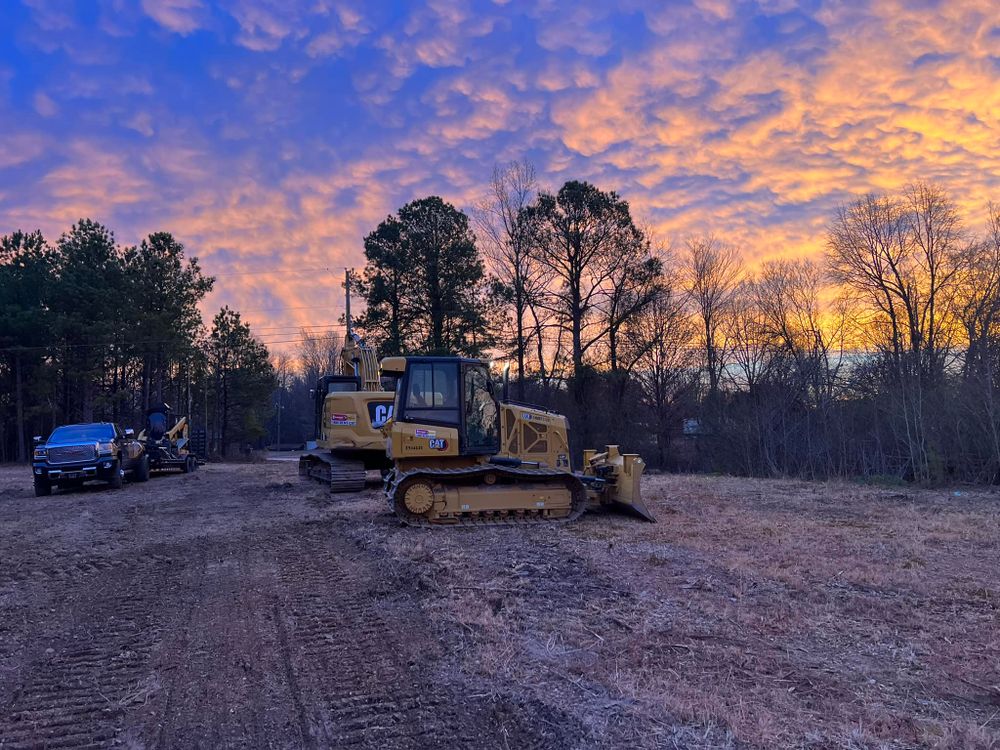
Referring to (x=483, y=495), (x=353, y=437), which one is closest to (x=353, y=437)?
(x=353, y=437)

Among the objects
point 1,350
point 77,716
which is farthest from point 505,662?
point 1,350

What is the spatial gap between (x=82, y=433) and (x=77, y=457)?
103 cm

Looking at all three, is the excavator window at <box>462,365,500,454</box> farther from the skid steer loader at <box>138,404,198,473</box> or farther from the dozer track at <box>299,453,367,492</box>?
the skid steer loader at <box>138,404,198,473</box>

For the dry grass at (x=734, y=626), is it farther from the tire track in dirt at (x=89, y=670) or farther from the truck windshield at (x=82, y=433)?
the truck windshield at (x=82, y=433)

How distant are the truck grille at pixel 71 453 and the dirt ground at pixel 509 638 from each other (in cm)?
914

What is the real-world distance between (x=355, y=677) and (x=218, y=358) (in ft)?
178

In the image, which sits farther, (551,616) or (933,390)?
(933,390)

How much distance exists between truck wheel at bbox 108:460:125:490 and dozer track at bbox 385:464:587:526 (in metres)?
11.7

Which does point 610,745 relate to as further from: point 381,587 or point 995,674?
point 381,587

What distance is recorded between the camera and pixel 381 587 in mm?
6809

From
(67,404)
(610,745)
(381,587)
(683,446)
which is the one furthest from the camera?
(67,404)

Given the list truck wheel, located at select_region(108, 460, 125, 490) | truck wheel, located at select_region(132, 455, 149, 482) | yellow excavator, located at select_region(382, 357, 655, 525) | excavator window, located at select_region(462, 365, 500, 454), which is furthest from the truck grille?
excavator window, located at select_region(462, 365, 500, 454)

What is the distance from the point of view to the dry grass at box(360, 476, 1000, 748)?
12.1 feet

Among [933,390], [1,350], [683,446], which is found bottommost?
[683,446]
